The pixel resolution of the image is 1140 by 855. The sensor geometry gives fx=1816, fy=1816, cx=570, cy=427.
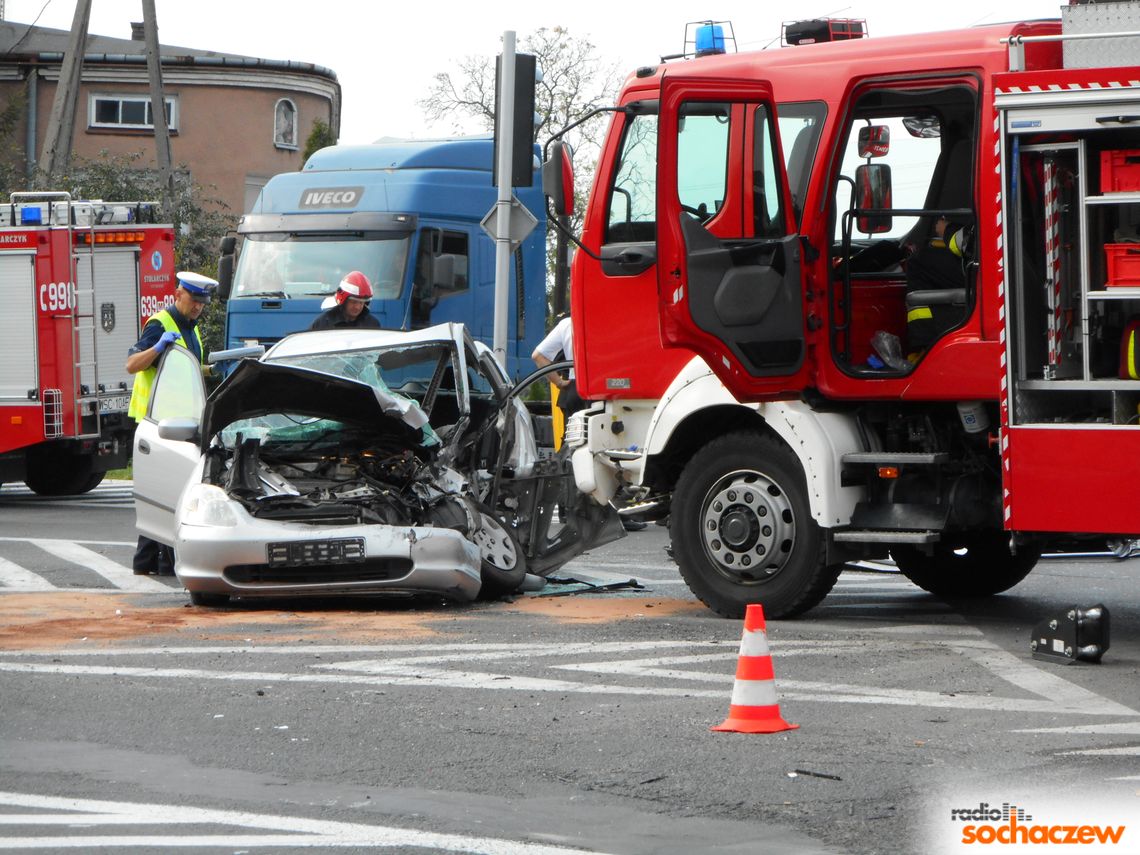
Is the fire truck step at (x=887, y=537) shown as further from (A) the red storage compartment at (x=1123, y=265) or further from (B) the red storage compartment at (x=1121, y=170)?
(B) the red storage compartment at (x=1121, y=170)

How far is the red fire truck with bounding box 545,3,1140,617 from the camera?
8383 mm

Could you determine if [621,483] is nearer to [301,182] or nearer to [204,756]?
[204,756]

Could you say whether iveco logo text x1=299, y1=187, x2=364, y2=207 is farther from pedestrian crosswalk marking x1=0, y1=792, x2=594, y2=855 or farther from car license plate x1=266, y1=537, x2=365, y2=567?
pedestrian crosswalk marking x1=0, y1=792, x2=594, y2=855

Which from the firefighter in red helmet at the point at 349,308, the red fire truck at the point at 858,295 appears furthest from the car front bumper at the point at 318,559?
the firefighter in red helmet at the point at 349,308

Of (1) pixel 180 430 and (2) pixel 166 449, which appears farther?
(2) pixel 166 449

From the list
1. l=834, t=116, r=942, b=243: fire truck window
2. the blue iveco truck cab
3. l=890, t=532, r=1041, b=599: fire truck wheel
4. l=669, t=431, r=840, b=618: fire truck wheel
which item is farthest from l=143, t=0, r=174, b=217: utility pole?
l=834, t=116, r=942, b=243: fire truck window

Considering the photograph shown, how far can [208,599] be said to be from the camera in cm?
1063

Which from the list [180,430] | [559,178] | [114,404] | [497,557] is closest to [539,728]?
[559,178]

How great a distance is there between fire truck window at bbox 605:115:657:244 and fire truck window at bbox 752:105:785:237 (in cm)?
67

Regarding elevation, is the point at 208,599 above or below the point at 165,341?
below

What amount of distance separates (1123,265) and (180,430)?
18.5 feet

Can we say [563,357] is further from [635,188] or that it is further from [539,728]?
[539,728]

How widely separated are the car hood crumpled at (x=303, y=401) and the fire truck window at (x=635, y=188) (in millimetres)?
1530

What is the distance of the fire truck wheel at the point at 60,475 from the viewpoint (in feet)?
63.2
